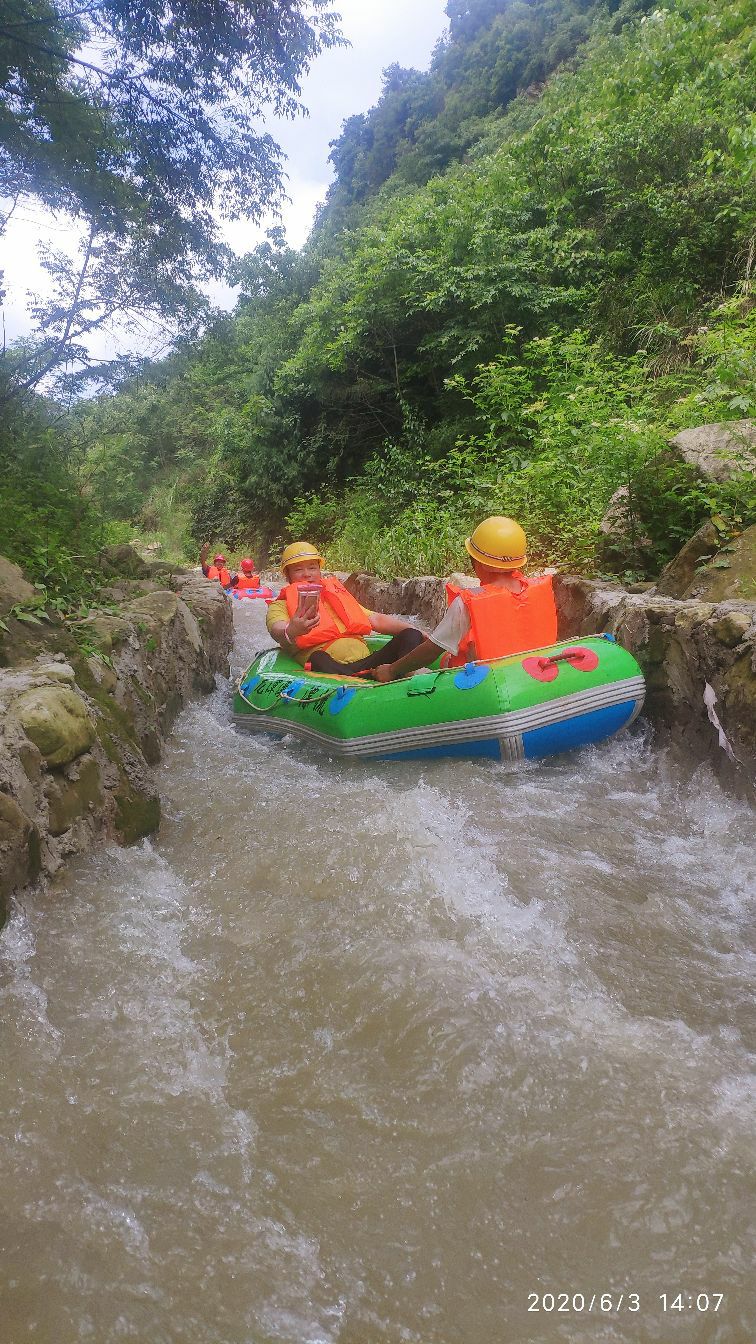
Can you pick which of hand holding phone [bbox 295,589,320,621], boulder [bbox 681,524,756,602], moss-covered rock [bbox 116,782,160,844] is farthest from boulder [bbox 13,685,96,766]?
boulder [bbox 681,524,756,602]

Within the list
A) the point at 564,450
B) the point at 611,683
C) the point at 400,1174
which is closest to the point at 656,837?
the point at 611,683

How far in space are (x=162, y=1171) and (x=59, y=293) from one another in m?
9.41

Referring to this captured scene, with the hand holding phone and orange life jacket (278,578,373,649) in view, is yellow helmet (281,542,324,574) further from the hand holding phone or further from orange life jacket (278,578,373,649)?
the hand holding phone

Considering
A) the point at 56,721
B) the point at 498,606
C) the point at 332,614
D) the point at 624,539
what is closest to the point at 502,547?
the point at 498,606

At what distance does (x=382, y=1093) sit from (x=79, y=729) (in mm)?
1811

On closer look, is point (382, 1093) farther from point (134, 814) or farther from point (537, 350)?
point (537, 350)

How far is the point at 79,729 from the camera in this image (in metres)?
2.87

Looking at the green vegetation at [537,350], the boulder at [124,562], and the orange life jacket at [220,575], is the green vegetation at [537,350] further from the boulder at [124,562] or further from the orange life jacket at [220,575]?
the orange life jacket at [220,575]

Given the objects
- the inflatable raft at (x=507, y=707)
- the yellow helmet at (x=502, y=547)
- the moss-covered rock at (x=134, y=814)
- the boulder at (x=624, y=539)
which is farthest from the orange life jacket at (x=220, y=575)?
the moss-covered rock at (x=134, y=814)

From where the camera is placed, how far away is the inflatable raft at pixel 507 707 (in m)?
3.97

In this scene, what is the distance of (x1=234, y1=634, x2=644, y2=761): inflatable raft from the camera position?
3.97 m

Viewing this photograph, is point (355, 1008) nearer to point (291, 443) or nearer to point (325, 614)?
point (325, 614)

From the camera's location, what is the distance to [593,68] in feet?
55.8

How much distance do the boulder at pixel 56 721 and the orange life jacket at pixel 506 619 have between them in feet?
7.25
